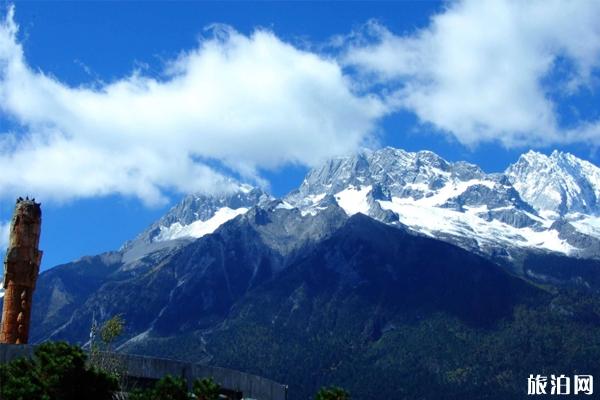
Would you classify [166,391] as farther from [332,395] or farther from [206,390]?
[332,395]

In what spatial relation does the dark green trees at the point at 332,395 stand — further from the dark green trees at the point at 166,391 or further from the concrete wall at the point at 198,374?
the concrete wall at the point at 198,374

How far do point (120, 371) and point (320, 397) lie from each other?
13.9m

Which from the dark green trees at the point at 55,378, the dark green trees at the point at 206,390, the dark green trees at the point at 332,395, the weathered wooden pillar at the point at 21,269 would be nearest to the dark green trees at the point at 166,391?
the dark green trees at the point at 206,390

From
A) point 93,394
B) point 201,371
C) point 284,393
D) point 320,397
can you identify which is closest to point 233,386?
point 201,371

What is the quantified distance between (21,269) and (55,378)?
51.5 feet

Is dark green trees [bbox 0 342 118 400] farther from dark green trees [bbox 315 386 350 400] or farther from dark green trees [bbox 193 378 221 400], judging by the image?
dark green trees [bbox 315 386 350 400]

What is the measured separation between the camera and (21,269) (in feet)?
226

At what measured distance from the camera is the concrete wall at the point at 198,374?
73000mm

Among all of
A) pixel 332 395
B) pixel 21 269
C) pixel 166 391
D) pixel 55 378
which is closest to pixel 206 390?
pixel 166 391

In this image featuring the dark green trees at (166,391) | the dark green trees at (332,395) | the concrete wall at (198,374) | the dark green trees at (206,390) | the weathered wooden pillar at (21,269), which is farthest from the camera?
the concrete wall at (198,374)

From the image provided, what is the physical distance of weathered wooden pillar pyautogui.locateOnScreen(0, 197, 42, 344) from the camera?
6819 centimetres

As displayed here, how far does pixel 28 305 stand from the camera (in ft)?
226

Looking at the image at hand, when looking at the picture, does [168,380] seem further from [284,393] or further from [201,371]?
[284,393]

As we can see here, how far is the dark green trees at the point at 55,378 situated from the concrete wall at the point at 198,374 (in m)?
12.6
